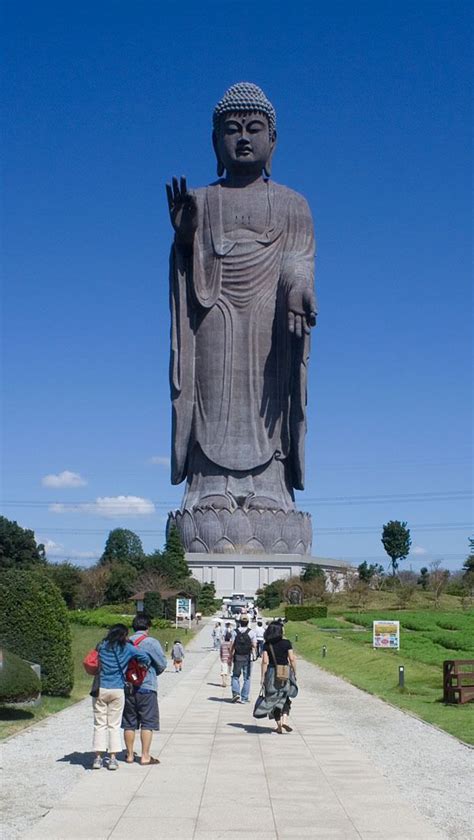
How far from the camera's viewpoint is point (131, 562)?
50.1m

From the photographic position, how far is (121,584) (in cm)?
4594

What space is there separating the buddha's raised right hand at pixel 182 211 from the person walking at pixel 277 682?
35486 mm

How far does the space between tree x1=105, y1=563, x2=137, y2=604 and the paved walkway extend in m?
35.3

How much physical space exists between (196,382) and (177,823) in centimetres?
4780

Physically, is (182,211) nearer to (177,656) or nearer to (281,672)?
(177,656)

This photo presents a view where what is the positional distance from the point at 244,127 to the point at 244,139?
0.69 m

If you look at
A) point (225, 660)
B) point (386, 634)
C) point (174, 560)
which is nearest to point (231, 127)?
point (174, 560)

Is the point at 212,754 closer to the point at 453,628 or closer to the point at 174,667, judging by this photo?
the point at 174,667

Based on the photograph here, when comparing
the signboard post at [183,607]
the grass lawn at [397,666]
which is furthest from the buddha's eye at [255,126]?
the grass lawn at [397,666]

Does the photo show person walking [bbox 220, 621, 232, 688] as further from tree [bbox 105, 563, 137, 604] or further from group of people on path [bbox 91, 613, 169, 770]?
tree [bbox 105, 563, 137, 604]

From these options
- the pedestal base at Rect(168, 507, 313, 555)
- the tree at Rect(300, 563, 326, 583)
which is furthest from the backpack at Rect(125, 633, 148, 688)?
the pedestal base at Rect(168, 507, 313, 555)

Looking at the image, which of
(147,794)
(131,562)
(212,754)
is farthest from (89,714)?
(131,562)

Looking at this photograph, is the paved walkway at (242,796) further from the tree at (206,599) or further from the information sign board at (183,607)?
the tree at (206,599)

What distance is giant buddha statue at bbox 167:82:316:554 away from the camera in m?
52.8
